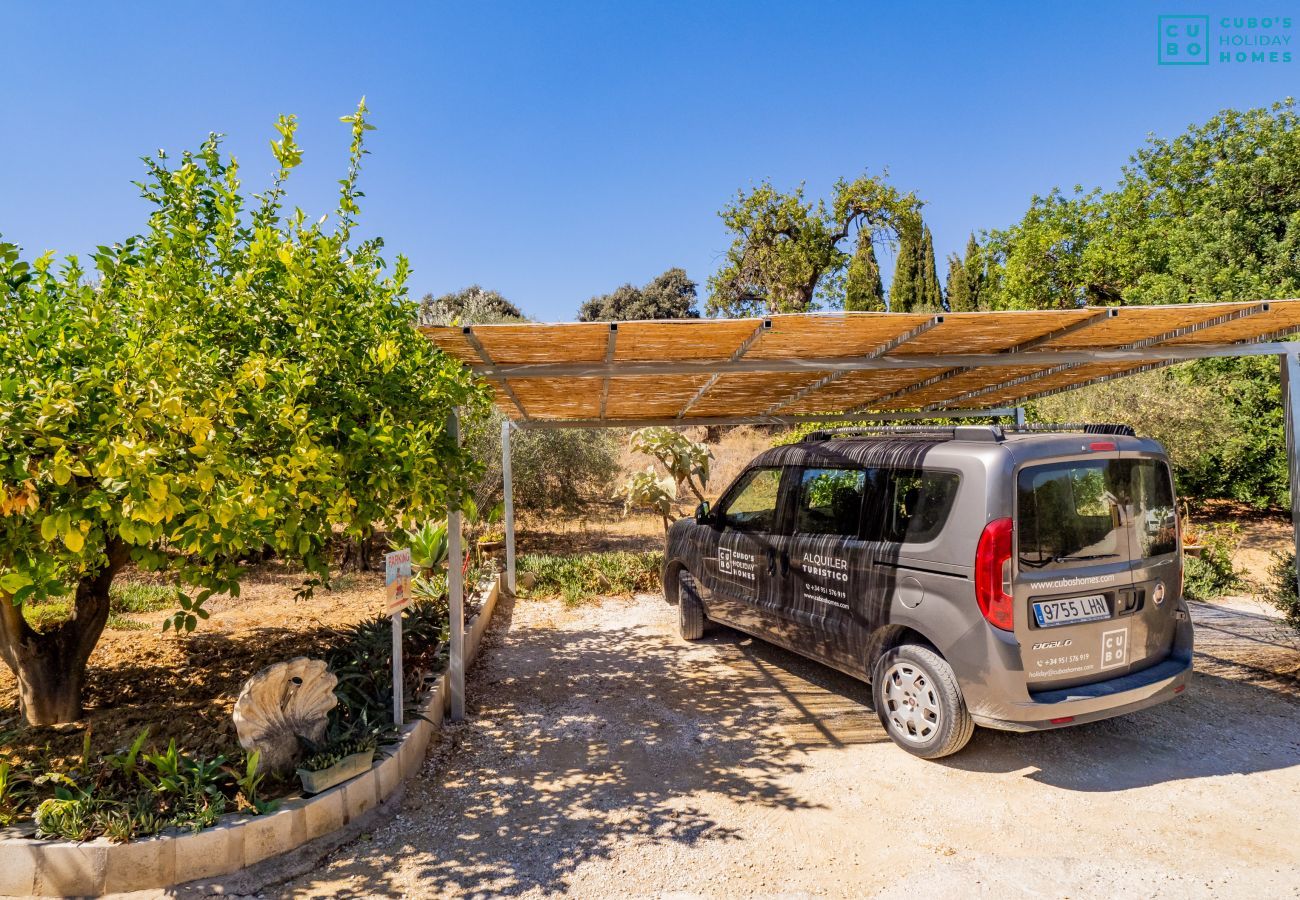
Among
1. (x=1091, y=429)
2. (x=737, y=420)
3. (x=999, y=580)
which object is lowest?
(x=999, y=580)

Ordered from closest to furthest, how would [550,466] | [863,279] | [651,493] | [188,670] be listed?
[188,670] < [651,493] < [550,466] < [863,279]

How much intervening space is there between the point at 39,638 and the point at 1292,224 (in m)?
19.8

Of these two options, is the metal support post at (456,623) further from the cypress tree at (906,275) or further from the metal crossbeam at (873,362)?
the cypress tree at (906,275)

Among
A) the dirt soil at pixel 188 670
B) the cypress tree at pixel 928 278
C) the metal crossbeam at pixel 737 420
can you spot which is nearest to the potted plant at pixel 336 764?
the dirt soil at pixel 188 670

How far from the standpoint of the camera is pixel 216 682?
16.0 ft

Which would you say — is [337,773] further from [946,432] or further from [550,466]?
[550,466]

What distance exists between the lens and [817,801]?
3.62 metres

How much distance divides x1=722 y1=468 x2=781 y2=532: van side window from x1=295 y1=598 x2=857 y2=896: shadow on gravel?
127cm

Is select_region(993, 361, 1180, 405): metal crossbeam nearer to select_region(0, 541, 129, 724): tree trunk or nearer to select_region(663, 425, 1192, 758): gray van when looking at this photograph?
select_region(663, 425, 1192, 758): gray van

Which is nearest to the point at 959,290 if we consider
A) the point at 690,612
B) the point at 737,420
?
the point at 737,420

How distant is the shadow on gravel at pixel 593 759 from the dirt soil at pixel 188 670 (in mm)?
1301

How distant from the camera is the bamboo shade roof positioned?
450 cm

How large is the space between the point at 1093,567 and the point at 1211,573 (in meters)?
6.22

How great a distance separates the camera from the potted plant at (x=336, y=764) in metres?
3.32
